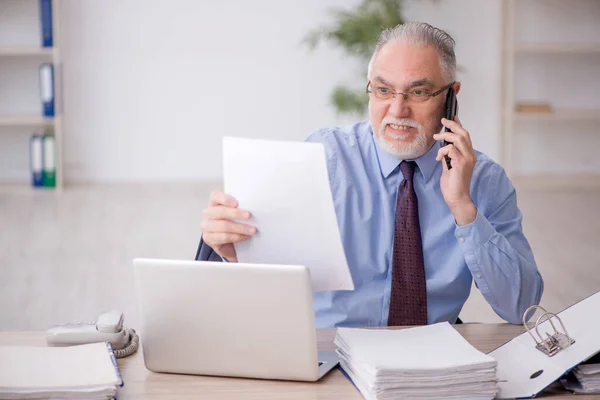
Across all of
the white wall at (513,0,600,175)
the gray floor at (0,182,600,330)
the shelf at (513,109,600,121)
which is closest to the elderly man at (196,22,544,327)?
the gray floor at (0,182,600,330)

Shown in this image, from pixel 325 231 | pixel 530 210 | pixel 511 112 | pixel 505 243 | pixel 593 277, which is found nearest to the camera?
pixel 325 231

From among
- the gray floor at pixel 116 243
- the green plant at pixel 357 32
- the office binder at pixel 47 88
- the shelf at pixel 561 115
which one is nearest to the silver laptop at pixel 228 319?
the gray floor at pixel 116 243

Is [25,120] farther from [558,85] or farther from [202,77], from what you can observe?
[558,85]

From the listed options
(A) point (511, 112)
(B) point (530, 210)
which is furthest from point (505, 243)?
(A) point (511, 112)

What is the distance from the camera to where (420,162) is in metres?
2.02

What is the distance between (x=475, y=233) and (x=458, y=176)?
121 mm

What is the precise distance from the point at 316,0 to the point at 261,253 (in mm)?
5205

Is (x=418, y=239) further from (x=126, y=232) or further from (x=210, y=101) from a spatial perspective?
(x=210, y=101)

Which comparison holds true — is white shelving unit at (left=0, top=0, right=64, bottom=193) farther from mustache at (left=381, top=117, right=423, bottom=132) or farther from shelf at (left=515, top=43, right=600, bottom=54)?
mustache at (left=381, top=117, right=423, bottom=132)

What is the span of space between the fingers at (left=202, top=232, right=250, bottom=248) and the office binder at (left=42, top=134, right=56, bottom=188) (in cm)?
486

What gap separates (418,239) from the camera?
6.41 ft

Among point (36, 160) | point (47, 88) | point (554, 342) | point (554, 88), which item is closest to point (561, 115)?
point (554, 88)

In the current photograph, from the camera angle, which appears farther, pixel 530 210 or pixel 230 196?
pixel 530 210

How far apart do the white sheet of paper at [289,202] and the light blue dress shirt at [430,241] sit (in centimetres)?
37
